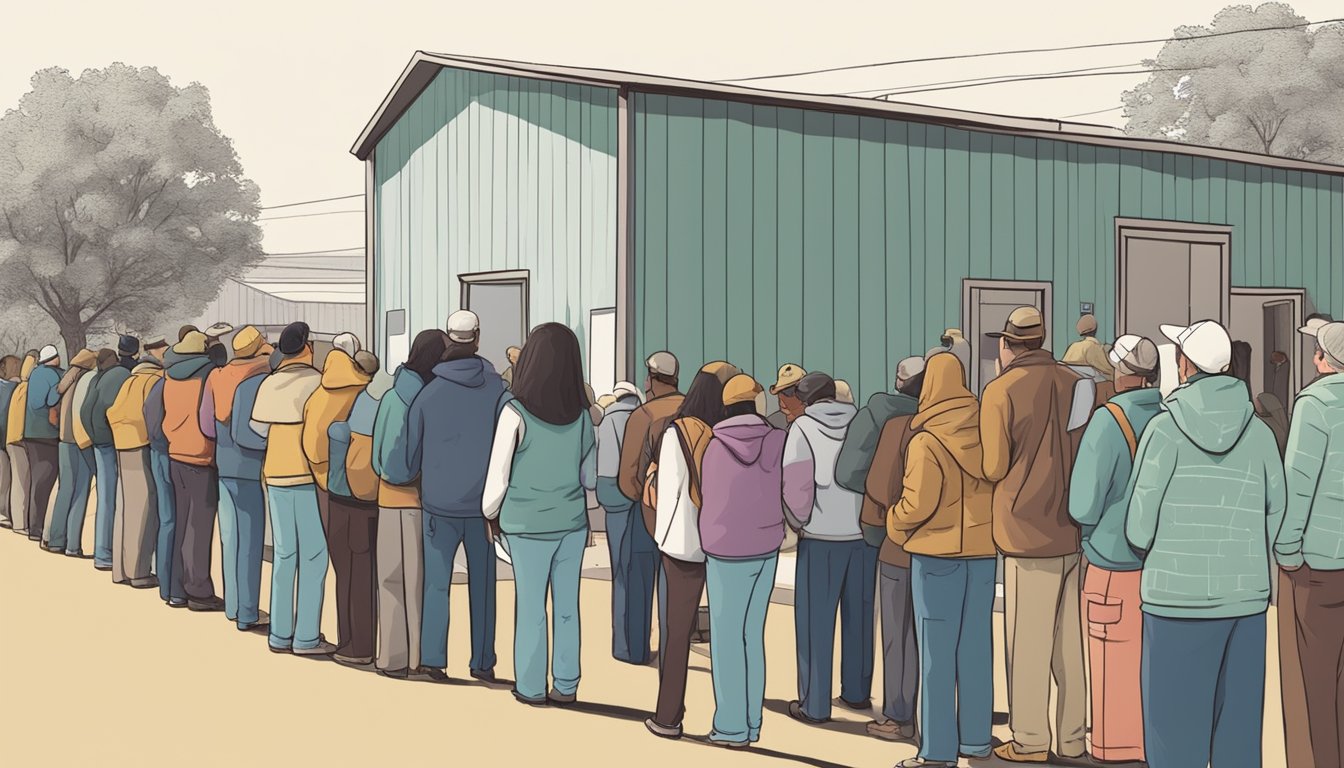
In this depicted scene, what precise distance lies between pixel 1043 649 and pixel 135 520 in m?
7.96

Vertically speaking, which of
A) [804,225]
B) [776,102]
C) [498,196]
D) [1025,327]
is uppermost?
[776,102]

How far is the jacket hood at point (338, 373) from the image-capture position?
808 centimetres

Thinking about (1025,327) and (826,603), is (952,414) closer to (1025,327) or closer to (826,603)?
(1025,327)

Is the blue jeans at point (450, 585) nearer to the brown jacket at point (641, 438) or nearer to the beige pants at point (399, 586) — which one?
the beige pants at point (399, 586)

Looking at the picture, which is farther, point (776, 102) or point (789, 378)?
point (776, 102)

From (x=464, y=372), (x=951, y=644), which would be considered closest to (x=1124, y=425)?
(x=951, y=644)

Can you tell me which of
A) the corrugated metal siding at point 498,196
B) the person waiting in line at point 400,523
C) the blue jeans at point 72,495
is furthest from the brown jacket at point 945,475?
the blue jeans at point 72,495

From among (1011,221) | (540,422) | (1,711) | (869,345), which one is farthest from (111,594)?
(1011,221)

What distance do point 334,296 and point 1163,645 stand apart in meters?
79.1

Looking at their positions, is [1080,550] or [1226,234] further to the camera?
[1226,234]

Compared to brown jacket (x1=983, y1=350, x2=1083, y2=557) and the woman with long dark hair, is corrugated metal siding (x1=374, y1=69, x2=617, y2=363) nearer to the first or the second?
the woman with long dark hair

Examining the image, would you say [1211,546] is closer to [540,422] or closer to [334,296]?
[540,422]

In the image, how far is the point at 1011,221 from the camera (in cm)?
1487

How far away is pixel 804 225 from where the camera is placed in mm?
13617
